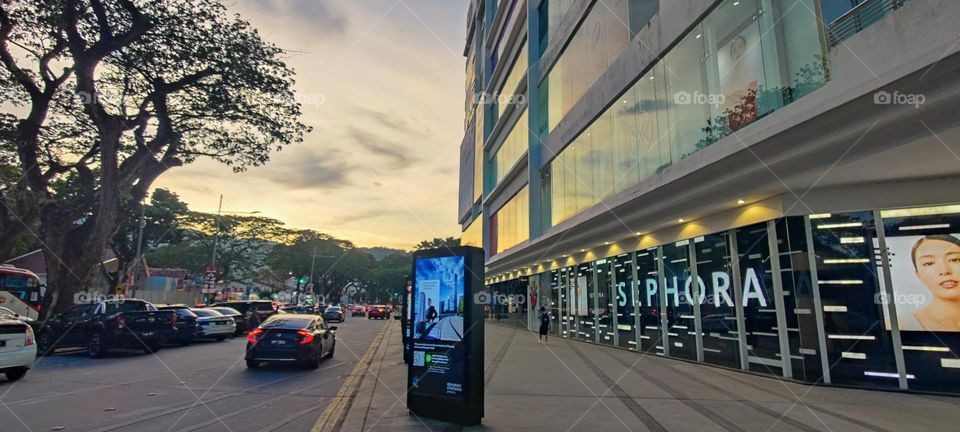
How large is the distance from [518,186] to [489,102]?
1510cm

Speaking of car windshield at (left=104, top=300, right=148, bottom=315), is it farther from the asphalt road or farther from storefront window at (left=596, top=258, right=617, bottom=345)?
storefront window at (left=596, top=258, right=617, bottom=345)

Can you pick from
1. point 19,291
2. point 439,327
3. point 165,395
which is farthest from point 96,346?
point 439,327

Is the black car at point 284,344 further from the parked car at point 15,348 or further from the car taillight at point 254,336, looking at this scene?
the parked car at point 15,348

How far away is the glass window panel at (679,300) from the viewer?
47.7ft

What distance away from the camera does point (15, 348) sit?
31.0 feet

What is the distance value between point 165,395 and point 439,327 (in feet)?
17.7

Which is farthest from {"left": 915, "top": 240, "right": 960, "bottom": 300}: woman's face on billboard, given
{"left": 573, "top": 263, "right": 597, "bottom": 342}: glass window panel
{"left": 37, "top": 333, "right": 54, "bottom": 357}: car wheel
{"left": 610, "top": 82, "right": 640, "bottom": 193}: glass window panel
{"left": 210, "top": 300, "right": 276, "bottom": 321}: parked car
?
{"left": 210, "top": 300, "right": 276, "bottom": 321}: parked car

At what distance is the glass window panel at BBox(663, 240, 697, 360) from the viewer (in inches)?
572

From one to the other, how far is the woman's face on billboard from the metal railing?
17.3ft

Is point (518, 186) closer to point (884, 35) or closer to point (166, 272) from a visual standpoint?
point (884, 35)

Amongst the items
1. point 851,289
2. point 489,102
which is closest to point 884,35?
point 851,289

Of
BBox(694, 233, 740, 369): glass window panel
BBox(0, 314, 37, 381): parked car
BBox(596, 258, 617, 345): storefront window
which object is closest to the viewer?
BBox(0, 314, 37, 381): parked car

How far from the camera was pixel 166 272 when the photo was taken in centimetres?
8656

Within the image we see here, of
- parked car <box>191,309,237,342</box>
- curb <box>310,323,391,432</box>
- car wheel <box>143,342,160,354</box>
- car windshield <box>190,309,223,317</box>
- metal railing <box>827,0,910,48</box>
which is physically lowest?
curb <box>310,323,391,432</box>
